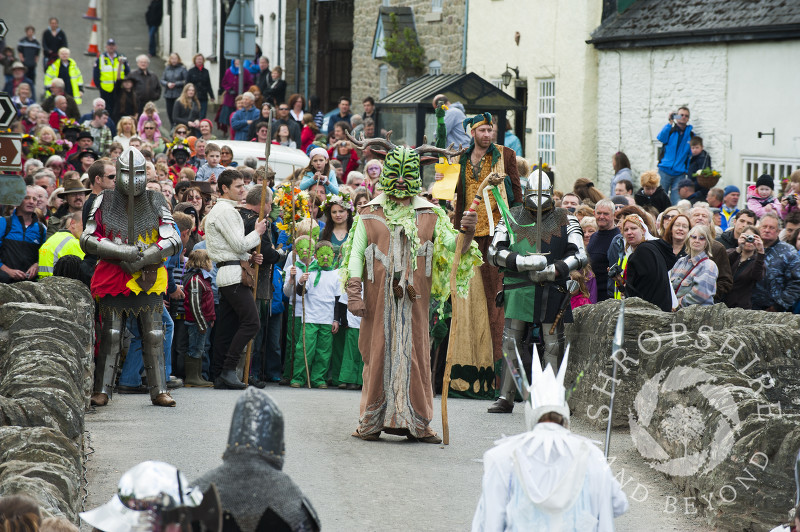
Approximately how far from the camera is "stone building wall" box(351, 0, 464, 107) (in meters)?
29.5

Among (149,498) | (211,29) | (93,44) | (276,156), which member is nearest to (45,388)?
(149,498)

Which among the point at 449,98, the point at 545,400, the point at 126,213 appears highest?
the point at 449,98

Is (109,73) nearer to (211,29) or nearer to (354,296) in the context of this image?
(211,29)

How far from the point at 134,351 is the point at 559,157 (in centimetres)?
1456

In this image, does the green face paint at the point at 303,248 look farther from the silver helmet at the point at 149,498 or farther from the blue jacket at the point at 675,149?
the silver helmet at the point at 149,498

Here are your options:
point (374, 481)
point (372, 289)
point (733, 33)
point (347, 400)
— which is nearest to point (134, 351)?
point (347, 400)

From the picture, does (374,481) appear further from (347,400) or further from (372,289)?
(347,400)

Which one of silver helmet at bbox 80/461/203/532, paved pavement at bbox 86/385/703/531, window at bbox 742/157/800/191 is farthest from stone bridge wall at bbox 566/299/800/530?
window at bbox 742/157/800/191

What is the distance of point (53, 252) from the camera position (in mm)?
11797

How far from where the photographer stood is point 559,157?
25484 mm

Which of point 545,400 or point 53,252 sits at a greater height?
point 53,252

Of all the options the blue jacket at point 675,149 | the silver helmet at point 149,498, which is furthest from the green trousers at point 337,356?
the silver helmet at point 149,498

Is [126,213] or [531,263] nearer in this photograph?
[126,213]

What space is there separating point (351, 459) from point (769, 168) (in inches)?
499
